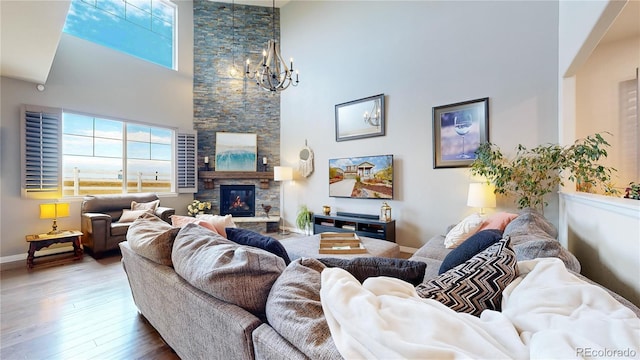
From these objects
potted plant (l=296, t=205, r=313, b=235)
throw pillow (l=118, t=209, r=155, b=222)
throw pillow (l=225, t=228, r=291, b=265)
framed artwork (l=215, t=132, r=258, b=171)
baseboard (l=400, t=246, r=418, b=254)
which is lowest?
baseboard (l=400, t=246, r=418, b=254)

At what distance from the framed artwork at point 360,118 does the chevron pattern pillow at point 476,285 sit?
359 centimetres

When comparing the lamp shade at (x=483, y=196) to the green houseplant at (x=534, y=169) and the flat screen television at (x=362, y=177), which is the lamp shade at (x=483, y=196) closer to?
the green houseplant at (x=534, y=169)

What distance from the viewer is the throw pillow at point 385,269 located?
1104 mm

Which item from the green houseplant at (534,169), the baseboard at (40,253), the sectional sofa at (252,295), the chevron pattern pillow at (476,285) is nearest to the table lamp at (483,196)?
the green houseplant at (534,169)

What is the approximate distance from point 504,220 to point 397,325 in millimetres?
2503

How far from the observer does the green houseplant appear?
8.22 feet

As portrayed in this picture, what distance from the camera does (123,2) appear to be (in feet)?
16.1

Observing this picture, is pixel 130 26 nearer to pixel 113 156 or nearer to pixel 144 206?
pixel 113 156

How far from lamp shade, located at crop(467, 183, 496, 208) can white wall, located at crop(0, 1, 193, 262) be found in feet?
17.7

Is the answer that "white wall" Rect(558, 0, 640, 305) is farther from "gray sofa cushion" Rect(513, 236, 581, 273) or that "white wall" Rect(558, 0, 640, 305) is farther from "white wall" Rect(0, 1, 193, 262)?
"white wall" Rect(0, 1, 193, 262)

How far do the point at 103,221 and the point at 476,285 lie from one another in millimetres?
4689

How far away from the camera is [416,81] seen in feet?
13.2

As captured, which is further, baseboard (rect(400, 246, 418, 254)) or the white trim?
baseboard (rect(400, 246, 418, 254))

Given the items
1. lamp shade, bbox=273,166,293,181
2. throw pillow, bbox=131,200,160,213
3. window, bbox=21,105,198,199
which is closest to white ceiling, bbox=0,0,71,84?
window, bbox=21,105,198,199
